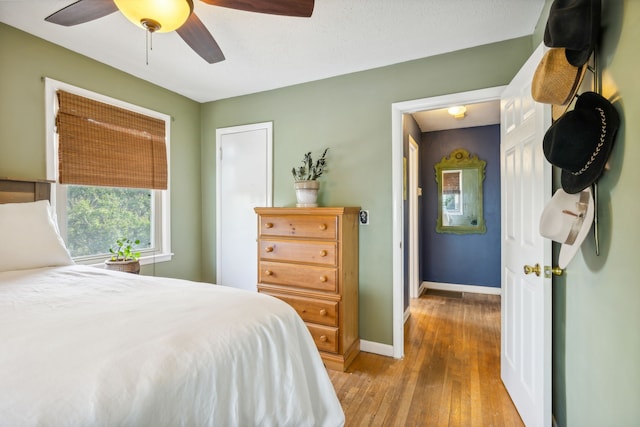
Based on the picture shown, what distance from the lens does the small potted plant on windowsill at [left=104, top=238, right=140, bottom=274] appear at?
242 centimetres

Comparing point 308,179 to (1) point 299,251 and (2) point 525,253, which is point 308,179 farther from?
(2) point 525,253

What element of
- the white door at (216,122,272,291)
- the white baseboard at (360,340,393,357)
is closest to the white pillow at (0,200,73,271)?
the white door at (216,122,272,291)

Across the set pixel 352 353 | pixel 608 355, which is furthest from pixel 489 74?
pixel 352 353

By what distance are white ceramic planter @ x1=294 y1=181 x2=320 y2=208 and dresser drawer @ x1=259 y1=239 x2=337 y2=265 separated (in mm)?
366

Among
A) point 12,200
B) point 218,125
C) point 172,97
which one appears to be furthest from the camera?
point 218,125

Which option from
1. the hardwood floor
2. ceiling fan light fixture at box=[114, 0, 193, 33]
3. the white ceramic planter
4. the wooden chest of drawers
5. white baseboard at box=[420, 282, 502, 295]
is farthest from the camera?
white baseboard at box=[420, 282, 502, 295]

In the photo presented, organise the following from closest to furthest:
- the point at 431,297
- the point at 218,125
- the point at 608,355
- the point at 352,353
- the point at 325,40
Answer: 1. the point at 608,355
2. the point at 325,40
3. the point at 352,353
4. the point at 218,125
5. the point at 431,297

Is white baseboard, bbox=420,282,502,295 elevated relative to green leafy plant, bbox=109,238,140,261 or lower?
lower

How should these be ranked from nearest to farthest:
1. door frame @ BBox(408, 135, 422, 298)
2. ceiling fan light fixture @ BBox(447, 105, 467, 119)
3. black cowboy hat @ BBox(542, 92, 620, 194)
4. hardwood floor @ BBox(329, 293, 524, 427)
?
black cowboy hat @ BBox(542, 92, 620, 194)
hardwood floor @ BBox(329, 293, 524, 427)
ceiling fan light fixture @ BBox(447, 105, 467, 119)
door frame @ BBox(408, 135, 422, 298)

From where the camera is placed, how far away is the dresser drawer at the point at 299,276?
2.39 meters

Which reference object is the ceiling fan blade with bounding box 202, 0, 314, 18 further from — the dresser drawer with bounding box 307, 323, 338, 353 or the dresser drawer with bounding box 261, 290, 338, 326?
the dresser drawer with bounding box 307, 323, 338, 353

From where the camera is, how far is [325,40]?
2.21 metres

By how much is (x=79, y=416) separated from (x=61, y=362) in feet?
0.60

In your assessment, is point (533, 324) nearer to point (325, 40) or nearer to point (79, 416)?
point (79, 416)
